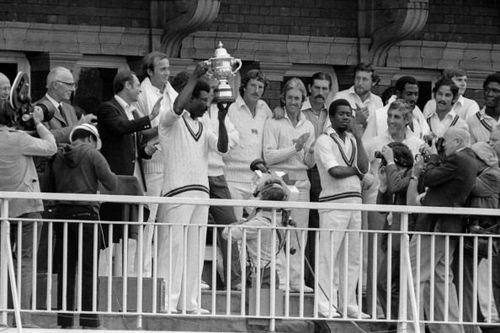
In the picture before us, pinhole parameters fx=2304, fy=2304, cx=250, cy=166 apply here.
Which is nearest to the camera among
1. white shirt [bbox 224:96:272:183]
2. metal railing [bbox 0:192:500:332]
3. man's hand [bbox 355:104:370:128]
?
metal railing [bbox 0:192:500:332]

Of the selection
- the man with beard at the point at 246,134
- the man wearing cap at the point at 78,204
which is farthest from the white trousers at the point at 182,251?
the man with beard at the point at 246,134

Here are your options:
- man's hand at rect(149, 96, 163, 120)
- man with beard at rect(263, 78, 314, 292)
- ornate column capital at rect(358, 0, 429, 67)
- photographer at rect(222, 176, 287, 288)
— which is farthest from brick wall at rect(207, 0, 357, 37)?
photographer at rect(222, 176, 287, 288)

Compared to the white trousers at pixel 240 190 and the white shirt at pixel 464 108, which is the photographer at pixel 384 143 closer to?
the white trousers at pixel 240 190

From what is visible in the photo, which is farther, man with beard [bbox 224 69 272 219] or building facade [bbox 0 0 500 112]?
building facade [bbox 0 0 500 112]

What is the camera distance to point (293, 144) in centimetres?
1920

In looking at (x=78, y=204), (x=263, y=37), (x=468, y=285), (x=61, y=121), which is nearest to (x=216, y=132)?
(x=61, y=121)

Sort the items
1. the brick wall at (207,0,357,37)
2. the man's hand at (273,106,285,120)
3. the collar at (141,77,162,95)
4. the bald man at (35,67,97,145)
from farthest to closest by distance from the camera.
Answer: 1. the brick wall at (207,0,357,37)
2. the man's hand at (273,106,285,120)
3. the collar at (141,77,162,95)
4. the bald man at (35,67,97,145)

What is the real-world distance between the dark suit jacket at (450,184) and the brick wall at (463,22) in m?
5.47

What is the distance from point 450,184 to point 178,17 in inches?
→ 175

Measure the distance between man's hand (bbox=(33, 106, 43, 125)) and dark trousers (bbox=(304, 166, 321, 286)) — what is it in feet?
8.31

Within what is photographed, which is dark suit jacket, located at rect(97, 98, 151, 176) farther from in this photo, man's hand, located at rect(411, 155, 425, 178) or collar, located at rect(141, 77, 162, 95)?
man's hand, located at rect(411, 155, 425, 178)

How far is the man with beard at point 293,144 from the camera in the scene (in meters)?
19.0

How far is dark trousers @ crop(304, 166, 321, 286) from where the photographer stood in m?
18.3

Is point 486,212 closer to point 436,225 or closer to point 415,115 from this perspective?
point 436,225
